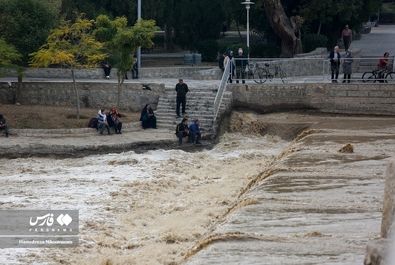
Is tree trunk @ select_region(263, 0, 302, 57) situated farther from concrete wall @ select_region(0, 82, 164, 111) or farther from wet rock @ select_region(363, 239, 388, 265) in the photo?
wet rock @ select_region(363, 239, 388, 265)

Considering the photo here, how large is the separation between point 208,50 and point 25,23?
12.0m

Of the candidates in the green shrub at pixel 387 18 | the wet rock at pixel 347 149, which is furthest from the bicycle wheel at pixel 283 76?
the green shrub at pixel 387 18

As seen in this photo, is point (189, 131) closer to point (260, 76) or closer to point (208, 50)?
point (260, 76)

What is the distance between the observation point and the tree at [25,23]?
37.8 meters

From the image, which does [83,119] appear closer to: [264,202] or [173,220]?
[173,220]

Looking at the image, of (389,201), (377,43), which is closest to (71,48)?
(389,201)

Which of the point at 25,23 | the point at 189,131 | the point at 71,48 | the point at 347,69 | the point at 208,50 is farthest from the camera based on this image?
the point at 208,50

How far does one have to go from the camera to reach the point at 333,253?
14.5 meters

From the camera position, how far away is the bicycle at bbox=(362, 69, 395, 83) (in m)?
36.4

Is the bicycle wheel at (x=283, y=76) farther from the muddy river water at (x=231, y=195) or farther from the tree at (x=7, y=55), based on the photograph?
the tree at (x=7, y=55)

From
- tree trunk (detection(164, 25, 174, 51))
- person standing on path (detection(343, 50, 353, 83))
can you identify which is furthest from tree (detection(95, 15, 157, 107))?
tree trunk (detection(164, 25, 174, 51))

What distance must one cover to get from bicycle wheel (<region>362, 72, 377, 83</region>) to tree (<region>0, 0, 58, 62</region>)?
35.3 feet

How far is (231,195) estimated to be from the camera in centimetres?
2459

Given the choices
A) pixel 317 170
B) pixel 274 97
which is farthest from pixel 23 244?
pixel 274 97
